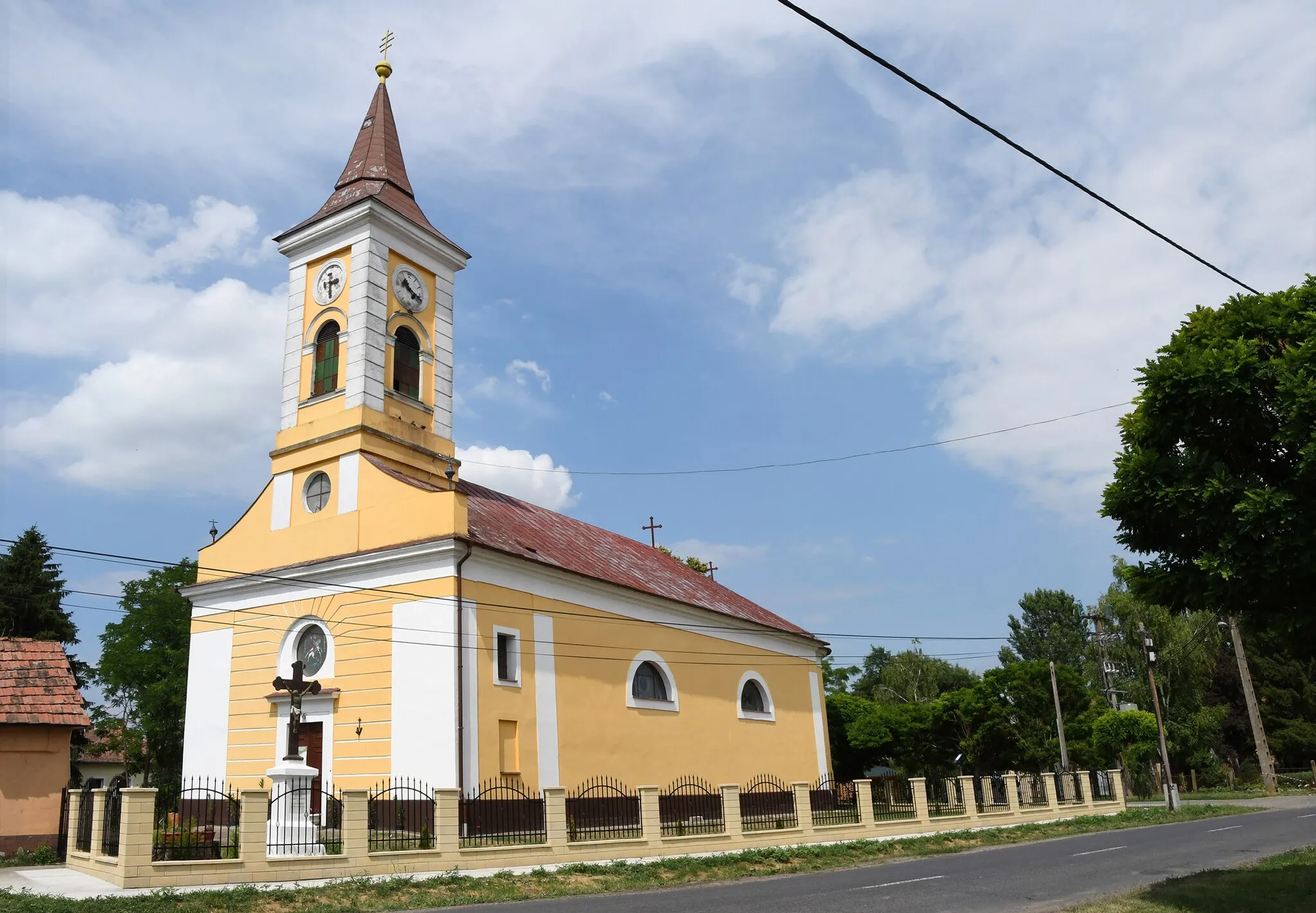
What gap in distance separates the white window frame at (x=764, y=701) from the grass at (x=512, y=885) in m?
7.89

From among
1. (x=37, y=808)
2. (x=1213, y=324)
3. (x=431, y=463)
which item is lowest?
(x=37, y=808)

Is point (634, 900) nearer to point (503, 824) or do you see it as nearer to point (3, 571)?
point (503, 824)

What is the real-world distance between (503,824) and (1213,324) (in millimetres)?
14000

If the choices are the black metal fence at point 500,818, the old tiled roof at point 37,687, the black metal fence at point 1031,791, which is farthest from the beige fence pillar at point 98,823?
the black metal fence at point 1031,791

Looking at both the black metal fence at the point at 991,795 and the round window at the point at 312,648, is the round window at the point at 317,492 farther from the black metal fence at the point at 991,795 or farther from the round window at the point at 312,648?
the black metal fence at the point at 991,795

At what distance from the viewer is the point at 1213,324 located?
10828mm

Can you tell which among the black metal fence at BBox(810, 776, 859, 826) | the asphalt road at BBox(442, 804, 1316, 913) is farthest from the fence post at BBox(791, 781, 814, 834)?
the asphalt road at BBox(442, 804, 1316, 913)

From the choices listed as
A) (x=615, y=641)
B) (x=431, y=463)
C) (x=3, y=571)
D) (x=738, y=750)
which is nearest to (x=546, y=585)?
(x=615, y=641)

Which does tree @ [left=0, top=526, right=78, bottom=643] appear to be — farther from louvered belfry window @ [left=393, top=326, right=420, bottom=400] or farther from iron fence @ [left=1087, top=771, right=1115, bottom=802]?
iron fence @ [left=1087, top=771, right=1115, bottom=802]

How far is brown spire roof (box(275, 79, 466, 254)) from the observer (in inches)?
962

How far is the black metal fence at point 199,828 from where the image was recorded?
13.4 metres

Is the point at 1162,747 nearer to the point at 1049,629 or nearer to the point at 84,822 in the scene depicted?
the point at 84,822

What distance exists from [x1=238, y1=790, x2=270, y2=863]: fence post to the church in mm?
4316

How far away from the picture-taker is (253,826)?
13273 millimetres
